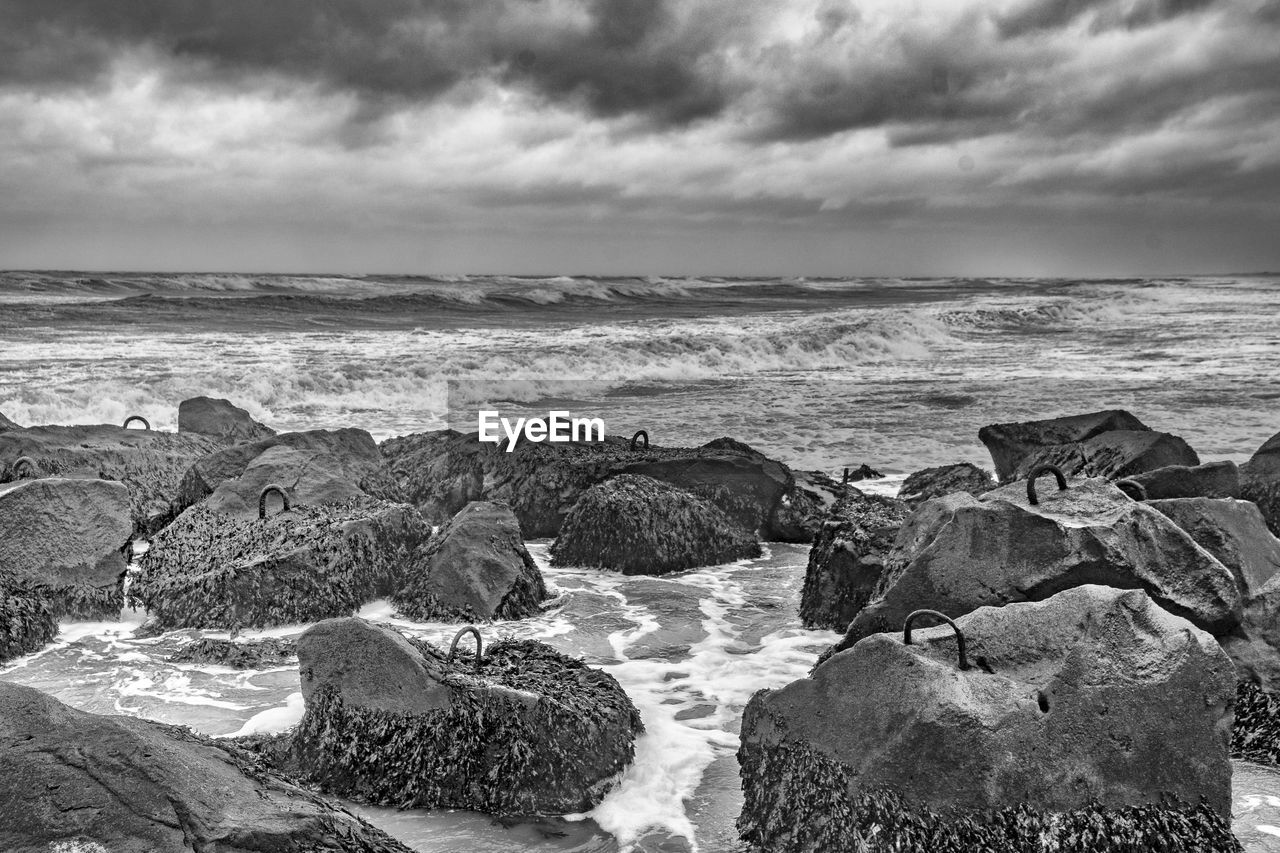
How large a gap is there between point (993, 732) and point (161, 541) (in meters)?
5.43

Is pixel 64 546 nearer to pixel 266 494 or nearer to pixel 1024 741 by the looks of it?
pixel 266 494

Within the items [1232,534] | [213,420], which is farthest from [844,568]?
[213,420]

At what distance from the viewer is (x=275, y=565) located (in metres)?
6.23

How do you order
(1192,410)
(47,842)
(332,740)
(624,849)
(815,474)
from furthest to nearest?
(1192,410) → (815,474) → (332,740) → (624,849) → (47,842)

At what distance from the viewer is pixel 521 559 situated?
21.5ft

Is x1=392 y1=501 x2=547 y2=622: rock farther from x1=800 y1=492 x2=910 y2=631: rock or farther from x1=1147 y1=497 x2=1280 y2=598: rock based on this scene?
x1=1147 y1=497 x2=1280 y2=598: rock

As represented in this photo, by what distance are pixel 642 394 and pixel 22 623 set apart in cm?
1320

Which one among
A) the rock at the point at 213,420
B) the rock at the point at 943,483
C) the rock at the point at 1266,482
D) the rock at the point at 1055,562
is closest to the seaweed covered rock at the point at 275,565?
the rock at the point at 1055,562

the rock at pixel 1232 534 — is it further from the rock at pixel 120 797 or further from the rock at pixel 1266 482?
the rock at pixel 120 797

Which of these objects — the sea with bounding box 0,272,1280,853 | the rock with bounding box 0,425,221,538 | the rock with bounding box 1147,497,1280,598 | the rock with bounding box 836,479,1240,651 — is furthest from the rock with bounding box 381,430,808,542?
the rock with bounding box 836,479,1240,651

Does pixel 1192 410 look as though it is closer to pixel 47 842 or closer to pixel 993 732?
Result: pixel 993 732

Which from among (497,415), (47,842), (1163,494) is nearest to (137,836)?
(47,842)

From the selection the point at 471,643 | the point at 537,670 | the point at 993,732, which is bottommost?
the point at 471,643

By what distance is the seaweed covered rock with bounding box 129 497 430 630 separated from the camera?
20.2ft
